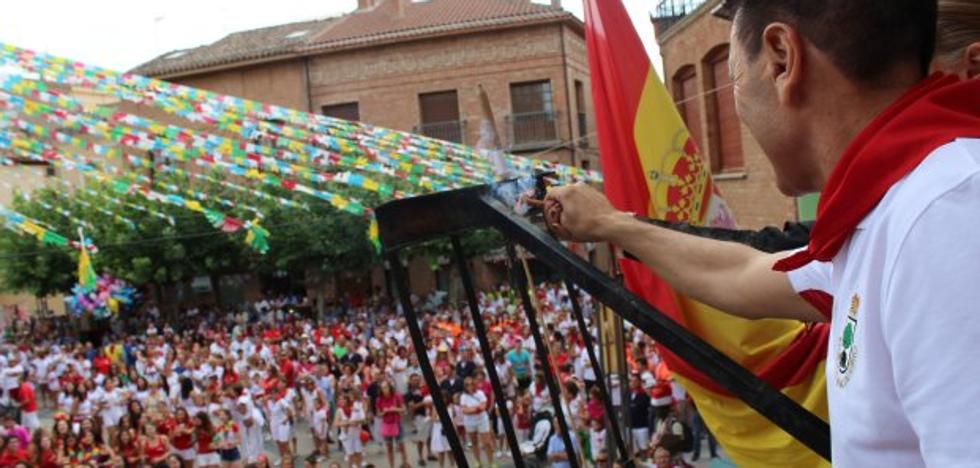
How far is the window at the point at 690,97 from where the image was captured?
58.6 ft

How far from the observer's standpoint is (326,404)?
13977 mm

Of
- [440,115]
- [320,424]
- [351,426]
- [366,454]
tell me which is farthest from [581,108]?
[351,426]

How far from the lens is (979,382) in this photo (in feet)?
2.29

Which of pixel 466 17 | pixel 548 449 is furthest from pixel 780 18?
pixel 466 17

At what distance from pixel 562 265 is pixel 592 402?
9.27 metres

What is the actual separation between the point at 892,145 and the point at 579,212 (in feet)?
3.11

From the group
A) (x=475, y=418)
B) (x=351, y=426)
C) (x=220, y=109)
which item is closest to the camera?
(x=220, y=109)

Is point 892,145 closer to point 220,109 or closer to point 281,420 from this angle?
point 220,109

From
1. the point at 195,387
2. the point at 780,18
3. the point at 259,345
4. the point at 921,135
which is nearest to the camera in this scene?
the point at 921,135

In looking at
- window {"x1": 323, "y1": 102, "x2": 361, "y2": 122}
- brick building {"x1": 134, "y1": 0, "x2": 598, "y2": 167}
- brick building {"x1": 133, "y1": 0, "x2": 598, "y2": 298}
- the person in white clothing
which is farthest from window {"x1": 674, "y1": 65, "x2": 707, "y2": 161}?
window {"x1": 323, "y1": 102, "x2": 361, "y2": 122}

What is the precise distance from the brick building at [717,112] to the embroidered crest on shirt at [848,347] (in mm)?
13768

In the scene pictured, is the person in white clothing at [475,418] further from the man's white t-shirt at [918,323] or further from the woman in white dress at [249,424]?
the man's white t-shirt at [918,323]

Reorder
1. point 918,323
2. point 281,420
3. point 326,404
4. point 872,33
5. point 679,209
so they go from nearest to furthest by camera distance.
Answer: point 918,323, point 872,33, point 679,209, point 281,420, point 326,404

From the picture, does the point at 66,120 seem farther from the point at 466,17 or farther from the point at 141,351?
the point at 466,17
